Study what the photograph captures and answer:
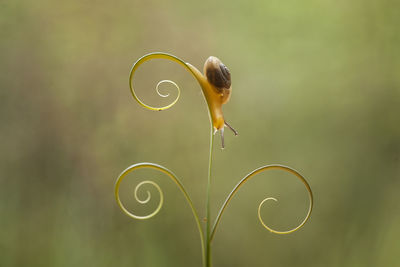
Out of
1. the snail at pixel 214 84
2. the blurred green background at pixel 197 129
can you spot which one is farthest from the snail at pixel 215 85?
the blurred green background at pixel 197 129

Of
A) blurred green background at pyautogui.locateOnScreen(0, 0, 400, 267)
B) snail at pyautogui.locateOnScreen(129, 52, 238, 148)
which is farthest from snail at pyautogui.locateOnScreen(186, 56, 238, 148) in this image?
blurred green background at pyautogui.locateOnScreen(0, 0, 400, 267)

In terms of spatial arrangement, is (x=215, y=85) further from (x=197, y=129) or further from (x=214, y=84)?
(x=197, y=129)

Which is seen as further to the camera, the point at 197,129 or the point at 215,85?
the point at 197,129

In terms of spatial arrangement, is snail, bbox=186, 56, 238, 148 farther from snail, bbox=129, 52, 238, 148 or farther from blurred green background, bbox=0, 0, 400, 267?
blurred green background, bbox=0, 0, 400, 267

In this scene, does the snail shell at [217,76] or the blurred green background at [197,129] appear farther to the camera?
the blurred green background at [197,129]

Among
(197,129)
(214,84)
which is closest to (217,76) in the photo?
(214,84)

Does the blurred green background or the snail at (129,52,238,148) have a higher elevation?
the snail at (129,52,238,148)

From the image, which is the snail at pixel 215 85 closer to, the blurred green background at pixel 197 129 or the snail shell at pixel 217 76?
the snail shell at pixel 217 76

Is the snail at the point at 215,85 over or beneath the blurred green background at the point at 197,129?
over
